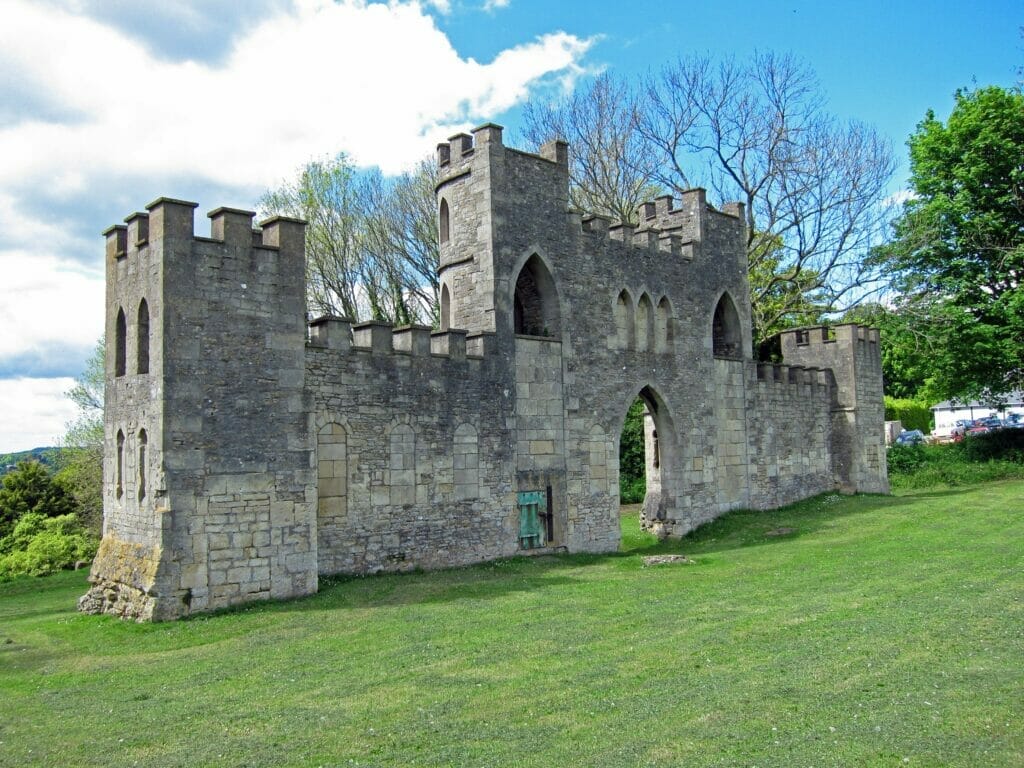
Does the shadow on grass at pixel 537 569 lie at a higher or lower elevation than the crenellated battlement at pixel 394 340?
lower

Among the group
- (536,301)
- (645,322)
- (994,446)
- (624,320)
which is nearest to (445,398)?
(536,301)

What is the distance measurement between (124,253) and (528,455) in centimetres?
828

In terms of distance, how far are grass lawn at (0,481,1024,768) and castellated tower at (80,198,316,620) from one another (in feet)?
2.15

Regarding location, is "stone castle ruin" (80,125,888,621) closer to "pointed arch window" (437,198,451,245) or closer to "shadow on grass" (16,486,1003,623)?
"pointed arch window" (437,198,451,245)

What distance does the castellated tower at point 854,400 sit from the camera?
25.8m

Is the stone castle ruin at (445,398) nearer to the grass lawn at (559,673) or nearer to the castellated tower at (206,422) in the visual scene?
the castellated tower at (206,422)

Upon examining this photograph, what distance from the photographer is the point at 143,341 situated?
13.1 m

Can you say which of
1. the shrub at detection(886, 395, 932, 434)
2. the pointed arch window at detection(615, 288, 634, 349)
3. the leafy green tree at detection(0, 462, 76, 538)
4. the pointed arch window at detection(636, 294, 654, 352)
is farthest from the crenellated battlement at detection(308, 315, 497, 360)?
the shrub at detection(886, 395, 932, 434)

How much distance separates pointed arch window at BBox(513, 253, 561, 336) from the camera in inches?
707

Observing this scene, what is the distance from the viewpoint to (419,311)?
35688 mm

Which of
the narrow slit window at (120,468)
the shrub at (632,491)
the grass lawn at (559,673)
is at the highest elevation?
the narrow slit window at (120,468)

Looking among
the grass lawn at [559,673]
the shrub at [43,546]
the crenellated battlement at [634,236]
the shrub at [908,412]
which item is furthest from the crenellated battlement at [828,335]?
the shrub at [908,412]

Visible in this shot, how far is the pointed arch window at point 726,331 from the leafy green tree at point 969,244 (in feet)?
32.8

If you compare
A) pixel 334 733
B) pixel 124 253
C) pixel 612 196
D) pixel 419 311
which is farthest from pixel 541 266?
pixel 419 311
